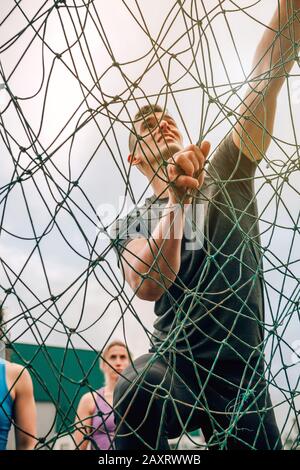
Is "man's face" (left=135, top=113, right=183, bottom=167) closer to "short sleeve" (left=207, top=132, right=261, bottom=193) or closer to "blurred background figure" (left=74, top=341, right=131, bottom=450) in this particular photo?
"short sleeve" (left=207, top=132, right=261, bottom=193)

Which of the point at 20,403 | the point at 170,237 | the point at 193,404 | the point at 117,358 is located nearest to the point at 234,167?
the point at 170,237

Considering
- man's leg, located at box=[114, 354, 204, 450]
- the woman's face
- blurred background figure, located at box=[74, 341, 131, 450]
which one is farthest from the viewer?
the woman's face

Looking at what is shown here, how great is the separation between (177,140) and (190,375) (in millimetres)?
438

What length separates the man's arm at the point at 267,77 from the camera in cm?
123

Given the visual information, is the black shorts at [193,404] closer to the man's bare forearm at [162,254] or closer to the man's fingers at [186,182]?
the man's bare forearm at [162,254]

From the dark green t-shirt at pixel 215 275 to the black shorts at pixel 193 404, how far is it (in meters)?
0.03

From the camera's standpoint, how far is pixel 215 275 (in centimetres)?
111

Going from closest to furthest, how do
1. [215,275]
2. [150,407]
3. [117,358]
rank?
1. [150,407]
2. [215,275]
3. [117,358]

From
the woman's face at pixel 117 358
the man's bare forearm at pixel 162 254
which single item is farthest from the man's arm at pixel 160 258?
the woman's face at pixel 117 358

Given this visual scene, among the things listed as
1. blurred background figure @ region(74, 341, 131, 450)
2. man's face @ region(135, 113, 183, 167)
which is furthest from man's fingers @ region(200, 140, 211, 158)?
blurred background figure @ region(74, 341, 131, 450)

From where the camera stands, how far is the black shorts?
986mm

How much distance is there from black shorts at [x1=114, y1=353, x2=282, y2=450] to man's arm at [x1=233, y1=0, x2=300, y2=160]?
409mm

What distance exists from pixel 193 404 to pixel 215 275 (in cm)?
22

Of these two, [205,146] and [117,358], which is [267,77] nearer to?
[205,146]
